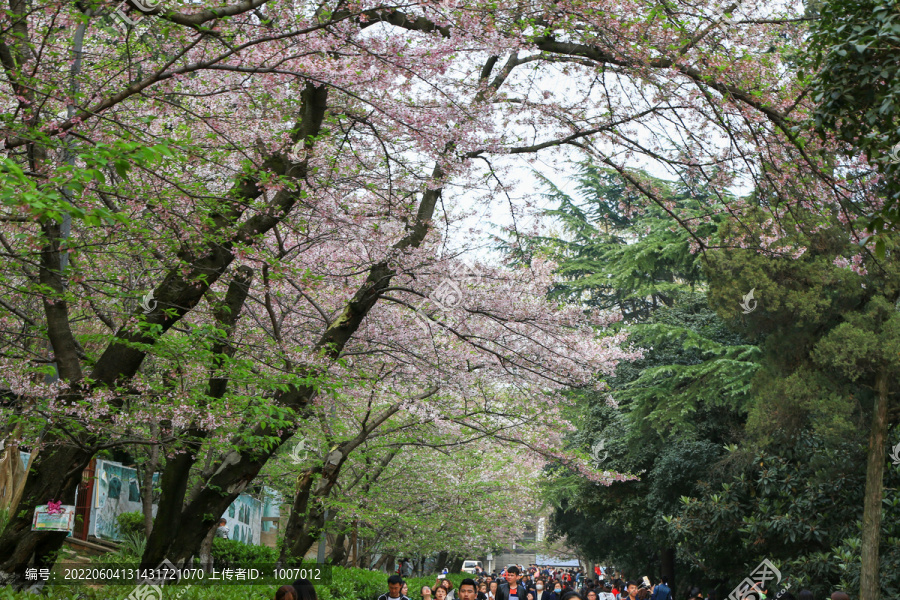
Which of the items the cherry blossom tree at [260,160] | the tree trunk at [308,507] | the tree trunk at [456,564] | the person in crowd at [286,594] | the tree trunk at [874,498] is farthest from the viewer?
the tree trunk at [456,564]

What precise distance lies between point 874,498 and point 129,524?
17.0 metres

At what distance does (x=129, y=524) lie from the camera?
20.9m

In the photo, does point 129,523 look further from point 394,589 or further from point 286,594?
point 286,594

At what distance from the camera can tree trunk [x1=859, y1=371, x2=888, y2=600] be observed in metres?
13.8

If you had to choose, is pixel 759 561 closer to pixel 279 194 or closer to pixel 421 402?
pixel 421 402

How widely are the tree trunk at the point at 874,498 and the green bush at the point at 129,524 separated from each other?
1636 cm

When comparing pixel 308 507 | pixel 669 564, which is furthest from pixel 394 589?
pixel 669 564

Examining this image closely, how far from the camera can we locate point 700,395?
2159cm

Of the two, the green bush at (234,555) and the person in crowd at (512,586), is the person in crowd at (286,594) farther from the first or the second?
the green bush at (234,555)

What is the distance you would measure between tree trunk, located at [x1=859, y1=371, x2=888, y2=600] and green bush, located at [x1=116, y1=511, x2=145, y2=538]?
16358 millimetres

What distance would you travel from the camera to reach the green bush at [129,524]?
20766mm

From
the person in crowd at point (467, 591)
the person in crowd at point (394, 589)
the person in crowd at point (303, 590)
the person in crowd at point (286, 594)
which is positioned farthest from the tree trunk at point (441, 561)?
the person in crowd at point (286, 594)

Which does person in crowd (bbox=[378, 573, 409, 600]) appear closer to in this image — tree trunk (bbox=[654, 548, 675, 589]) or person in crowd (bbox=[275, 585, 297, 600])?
person in crowd (bbox=[275, 585, 297, 600])

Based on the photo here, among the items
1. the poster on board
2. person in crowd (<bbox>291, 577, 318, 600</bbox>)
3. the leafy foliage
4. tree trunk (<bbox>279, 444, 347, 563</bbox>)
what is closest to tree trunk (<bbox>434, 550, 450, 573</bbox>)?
the leafy foliage
